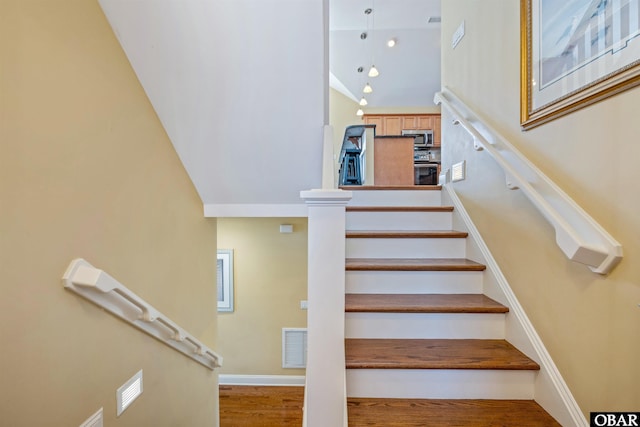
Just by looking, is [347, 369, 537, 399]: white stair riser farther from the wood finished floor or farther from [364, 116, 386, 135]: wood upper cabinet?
[364, 116, 386, 135]: wood upper cabinet

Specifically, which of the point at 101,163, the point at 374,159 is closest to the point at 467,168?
the point at 374,159

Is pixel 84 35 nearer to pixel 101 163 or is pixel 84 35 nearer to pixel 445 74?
pixel 101 163

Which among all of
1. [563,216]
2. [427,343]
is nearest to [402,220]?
[427,343]

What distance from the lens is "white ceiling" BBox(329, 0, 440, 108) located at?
511 cm

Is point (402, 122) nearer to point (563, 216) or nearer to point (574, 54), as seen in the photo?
point (574, 54)

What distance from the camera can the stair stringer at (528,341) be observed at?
46.2 inches

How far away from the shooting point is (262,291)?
13.2ft

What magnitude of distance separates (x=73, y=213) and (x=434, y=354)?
167cm

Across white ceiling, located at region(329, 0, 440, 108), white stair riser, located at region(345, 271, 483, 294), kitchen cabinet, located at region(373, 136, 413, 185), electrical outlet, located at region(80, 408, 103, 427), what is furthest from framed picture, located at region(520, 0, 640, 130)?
white ceiling, located at region(329, 0, 440, 108)

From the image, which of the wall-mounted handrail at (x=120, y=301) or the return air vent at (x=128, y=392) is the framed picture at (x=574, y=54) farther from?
the return air vent at (x=128, y=392)

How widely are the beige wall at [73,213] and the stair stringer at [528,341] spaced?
191cm

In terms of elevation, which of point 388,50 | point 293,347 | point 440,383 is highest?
point 388,50

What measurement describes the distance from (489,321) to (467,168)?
3.66 feet

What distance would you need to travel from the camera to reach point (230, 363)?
13.4 ft
